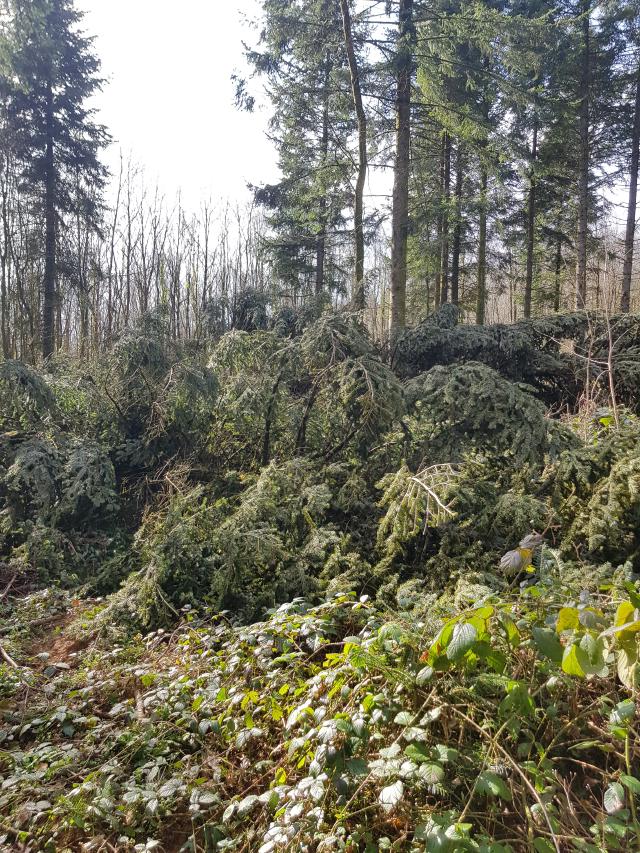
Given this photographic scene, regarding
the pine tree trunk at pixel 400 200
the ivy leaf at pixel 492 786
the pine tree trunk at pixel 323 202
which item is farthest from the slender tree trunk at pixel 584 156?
the ivy leaf at pixel 492 786

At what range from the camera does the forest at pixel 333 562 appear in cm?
169

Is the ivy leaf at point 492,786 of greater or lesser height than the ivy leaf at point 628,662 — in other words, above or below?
below

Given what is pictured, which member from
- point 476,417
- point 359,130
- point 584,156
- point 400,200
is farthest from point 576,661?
point 584,156

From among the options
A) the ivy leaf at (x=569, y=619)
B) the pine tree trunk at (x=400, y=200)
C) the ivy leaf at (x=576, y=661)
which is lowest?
the ivy leaf at (x=576, y=661)

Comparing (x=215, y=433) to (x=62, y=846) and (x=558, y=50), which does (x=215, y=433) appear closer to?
(x=62, y=846)

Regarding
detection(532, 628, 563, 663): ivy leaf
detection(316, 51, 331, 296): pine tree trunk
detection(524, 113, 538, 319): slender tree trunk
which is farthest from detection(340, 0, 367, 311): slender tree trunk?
detection(524, 113, 538, 319): slender tree trunk

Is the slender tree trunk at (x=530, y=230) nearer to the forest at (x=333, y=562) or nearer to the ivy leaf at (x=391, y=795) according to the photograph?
the forest at (x=333, y=562)

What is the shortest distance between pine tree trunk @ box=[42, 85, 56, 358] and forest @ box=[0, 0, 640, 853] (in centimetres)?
602

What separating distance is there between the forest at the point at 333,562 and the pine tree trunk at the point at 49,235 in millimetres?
6020

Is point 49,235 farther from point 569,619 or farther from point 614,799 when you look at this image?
point 614,799

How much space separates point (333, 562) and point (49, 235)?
1425 centimetres

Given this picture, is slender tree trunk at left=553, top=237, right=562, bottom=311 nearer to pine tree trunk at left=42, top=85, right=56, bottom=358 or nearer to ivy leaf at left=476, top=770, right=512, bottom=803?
pine tree trunk at left=42, top=85, right=56, bottom=358

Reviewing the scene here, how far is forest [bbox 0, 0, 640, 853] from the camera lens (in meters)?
1.69

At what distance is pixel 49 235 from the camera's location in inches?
540
